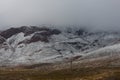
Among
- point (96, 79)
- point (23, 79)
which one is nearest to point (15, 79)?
point (23, 79)

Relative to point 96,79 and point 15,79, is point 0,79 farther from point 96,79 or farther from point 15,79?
point 96,79

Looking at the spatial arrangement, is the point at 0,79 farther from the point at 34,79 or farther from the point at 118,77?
the point at 118,77

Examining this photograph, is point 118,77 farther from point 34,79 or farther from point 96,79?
point 34,79

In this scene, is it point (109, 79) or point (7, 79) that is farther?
point (7, 79)

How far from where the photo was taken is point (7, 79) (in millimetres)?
173375

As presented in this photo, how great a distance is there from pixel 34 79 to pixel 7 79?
53.4 feet

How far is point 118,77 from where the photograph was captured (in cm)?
14050

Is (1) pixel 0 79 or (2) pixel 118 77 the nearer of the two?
(2) pixel 118 77

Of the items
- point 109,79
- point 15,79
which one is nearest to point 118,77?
point 109,79

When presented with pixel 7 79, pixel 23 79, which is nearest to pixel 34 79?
pixel 23 79

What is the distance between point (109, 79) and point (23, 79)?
163 feet

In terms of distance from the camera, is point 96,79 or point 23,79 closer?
point 96,79

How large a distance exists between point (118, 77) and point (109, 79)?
7.52m

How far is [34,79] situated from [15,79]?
A: 34.6 feet
